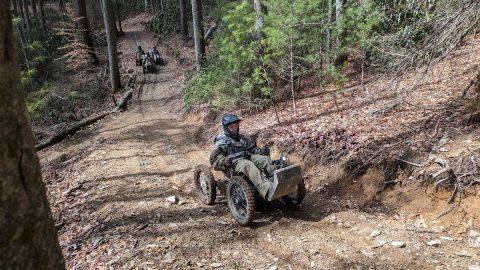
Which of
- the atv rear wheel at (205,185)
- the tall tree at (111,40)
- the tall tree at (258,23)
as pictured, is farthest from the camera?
the tall tree at (111,40)

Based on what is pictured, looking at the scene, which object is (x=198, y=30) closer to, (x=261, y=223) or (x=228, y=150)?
(x=228, y=150)

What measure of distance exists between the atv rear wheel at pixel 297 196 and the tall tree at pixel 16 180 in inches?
194

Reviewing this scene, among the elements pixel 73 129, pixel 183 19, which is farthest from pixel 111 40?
pixel 183 19

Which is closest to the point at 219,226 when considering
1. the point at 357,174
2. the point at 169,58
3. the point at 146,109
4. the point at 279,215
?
the point at 279,215

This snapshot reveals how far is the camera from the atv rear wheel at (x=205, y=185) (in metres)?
6.68

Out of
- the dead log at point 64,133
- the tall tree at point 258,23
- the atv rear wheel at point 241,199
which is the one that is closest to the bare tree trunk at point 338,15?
the tall tree at point 258,23

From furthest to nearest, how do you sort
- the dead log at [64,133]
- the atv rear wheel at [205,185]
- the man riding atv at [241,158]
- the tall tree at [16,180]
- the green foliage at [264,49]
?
the dead log at [64,133], the green foliage at [264,49], the atv rear wheel at [205,185], the man riding atv at [241,158], the tall tree at [16,180]

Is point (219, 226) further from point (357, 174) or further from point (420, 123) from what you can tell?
point (420, 123)

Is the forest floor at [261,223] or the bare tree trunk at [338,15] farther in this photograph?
the bare tree trunk at [338,15]

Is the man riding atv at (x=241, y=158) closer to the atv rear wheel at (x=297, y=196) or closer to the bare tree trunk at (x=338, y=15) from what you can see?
the atv rear wheel at (x=297, y=196)

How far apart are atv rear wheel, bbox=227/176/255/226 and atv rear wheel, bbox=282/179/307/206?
0.77m

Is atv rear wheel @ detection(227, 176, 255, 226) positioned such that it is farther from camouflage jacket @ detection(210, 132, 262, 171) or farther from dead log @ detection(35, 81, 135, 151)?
dead log @ detection(35, 81, 135, 151)

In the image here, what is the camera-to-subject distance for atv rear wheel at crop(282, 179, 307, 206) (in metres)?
6.18

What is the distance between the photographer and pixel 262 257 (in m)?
5.11
